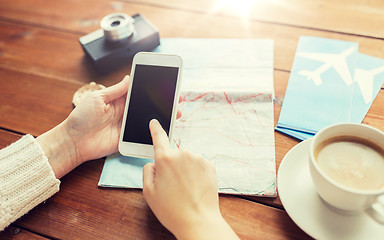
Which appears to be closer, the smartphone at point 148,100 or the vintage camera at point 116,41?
the smartphone at point 148,100

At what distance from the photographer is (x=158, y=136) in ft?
1.74

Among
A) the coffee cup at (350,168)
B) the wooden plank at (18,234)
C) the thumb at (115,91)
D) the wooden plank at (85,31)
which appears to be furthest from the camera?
the wooden plank at (85,31)

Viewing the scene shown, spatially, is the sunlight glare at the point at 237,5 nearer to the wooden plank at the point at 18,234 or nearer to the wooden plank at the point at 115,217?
the wooden plank at the point at 115,217

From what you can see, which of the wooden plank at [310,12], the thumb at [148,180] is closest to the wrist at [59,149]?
the thumb at [148,180]

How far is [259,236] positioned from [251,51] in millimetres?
439

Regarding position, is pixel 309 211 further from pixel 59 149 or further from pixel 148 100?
pixel 59 149

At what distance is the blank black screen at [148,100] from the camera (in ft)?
1.89

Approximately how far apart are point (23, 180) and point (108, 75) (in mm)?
307

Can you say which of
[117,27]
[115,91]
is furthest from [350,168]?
[117,27]

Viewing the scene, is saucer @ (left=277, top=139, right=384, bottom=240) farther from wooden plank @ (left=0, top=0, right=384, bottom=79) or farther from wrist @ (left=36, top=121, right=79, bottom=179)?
wrist @ (left=36, top=121, right=79, bottom=179)

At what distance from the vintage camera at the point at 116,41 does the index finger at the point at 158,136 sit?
24 centimetres

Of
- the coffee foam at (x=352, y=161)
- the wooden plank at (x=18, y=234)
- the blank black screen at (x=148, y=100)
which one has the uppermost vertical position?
the blank black screen at (x=148, y=100)

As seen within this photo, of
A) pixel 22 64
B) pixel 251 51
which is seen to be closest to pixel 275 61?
pixel 251 51

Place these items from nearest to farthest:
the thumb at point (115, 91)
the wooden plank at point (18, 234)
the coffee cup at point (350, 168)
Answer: the coffee cup at point (350, 168) → the wooden plank at point (18, 234) → the thumb at point (115, 91)
